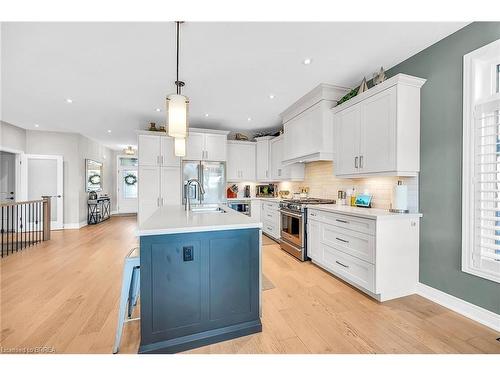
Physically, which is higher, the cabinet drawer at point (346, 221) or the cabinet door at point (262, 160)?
the cabinet door at point (262, 160)

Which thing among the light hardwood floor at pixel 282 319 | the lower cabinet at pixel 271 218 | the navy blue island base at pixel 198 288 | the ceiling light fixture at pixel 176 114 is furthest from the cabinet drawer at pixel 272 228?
the ceiling light fixture at pixel 176 114

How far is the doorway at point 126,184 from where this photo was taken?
8.95m

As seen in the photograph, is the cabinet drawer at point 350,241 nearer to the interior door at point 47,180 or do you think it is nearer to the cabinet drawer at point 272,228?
the cabinet drawer at point 272,228

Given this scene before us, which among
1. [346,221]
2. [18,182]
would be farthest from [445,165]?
[18,182]

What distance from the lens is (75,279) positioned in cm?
279

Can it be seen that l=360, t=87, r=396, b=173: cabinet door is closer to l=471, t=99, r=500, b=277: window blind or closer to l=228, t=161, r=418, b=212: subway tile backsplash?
l=228, t=161, r=418, b=212: subway tile backsplash

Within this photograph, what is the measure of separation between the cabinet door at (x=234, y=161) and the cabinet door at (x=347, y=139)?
2700 millimetres

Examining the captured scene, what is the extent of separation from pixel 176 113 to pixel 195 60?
3.76ft

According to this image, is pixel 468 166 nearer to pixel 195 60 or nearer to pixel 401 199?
pixel 401 199

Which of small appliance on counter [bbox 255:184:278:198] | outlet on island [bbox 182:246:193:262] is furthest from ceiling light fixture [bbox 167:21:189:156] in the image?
small appliance on counter [bbox 255:184:278:198]

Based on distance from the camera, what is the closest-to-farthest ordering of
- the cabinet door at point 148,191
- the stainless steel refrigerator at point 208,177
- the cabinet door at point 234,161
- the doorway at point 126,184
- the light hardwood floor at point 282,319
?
the light hardwood floor at point 282,319 < the cabinet door at point 148,191 < the stainless steel refrigerator at point 208,177 < the cabinet door at point 234,161 < the doorway at point 126,184

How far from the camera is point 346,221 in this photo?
8.57ft

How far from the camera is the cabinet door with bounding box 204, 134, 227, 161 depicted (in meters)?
4.90
